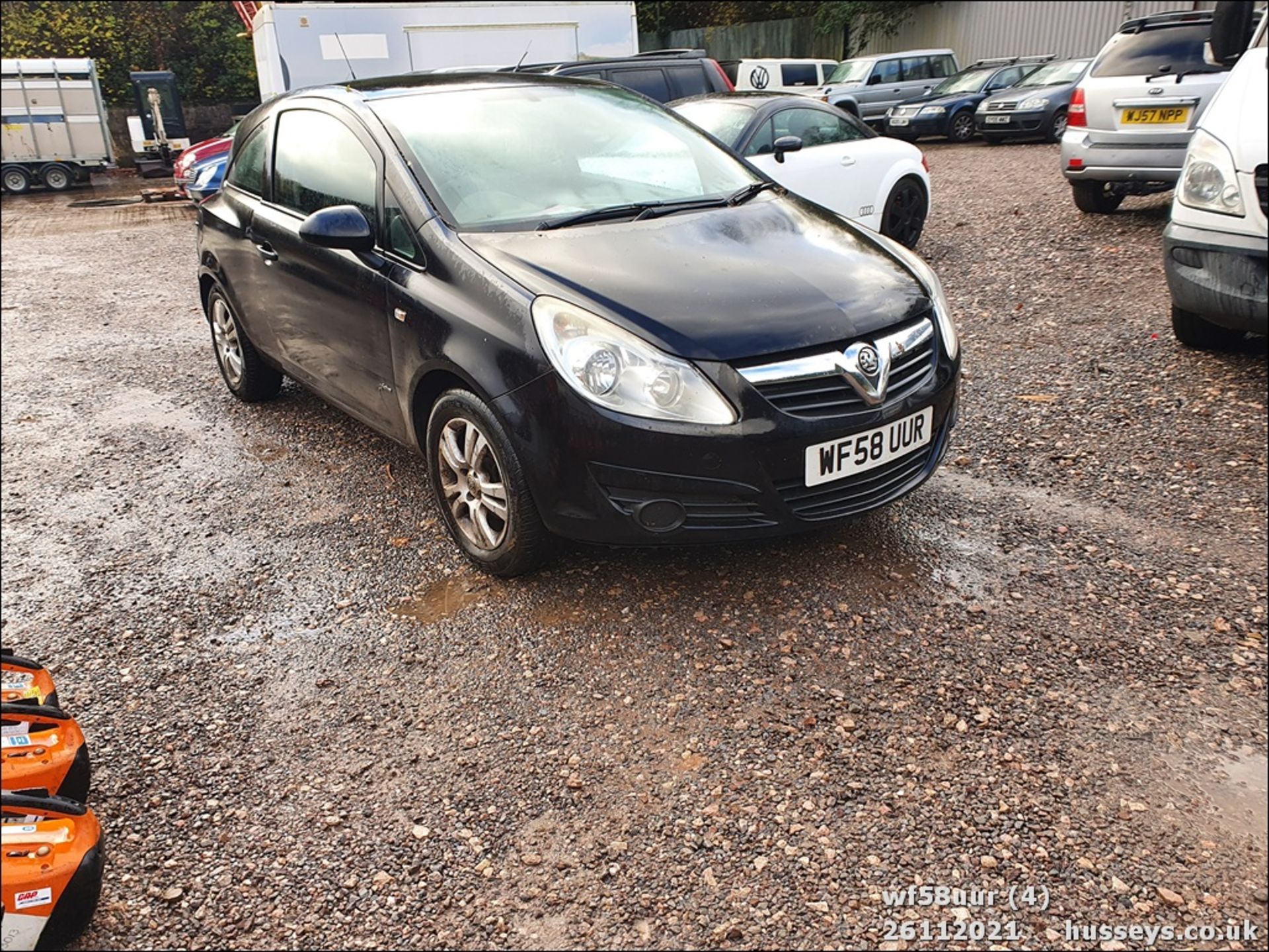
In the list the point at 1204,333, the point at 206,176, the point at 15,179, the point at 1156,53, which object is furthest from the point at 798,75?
the point at 1204,333

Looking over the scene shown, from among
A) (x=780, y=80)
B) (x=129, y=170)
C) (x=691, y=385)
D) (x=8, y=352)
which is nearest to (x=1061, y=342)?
(x=691, y=385)

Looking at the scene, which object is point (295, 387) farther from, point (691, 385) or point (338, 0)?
point (338, 0)

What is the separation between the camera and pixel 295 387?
5965 millimetres

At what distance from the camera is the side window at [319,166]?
406cm

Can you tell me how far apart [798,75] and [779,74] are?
1062 mm

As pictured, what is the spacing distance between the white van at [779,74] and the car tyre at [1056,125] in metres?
4.31

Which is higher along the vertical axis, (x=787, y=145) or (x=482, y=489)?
(x=787, y=145)

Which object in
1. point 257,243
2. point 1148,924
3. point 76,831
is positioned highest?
point 257,243

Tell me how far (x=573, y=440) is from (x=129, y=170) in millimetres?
25707

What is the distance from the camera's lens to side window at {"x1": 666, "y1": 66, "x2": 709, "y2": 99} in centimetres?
1043

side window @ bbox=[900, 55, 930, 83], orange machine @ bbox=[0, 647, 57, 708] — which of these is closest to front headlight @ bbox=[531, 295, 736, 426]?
orange machine @ bbox=[0, 647, 57, 708]

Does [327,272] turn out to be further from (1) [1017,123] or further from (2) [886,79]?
(2) [886,79]

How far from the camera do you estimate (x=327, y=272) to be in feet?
13.7

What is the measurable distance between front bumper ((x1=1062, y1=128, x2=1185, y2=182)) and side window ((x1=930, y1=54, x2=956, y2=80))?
13.3 metres
